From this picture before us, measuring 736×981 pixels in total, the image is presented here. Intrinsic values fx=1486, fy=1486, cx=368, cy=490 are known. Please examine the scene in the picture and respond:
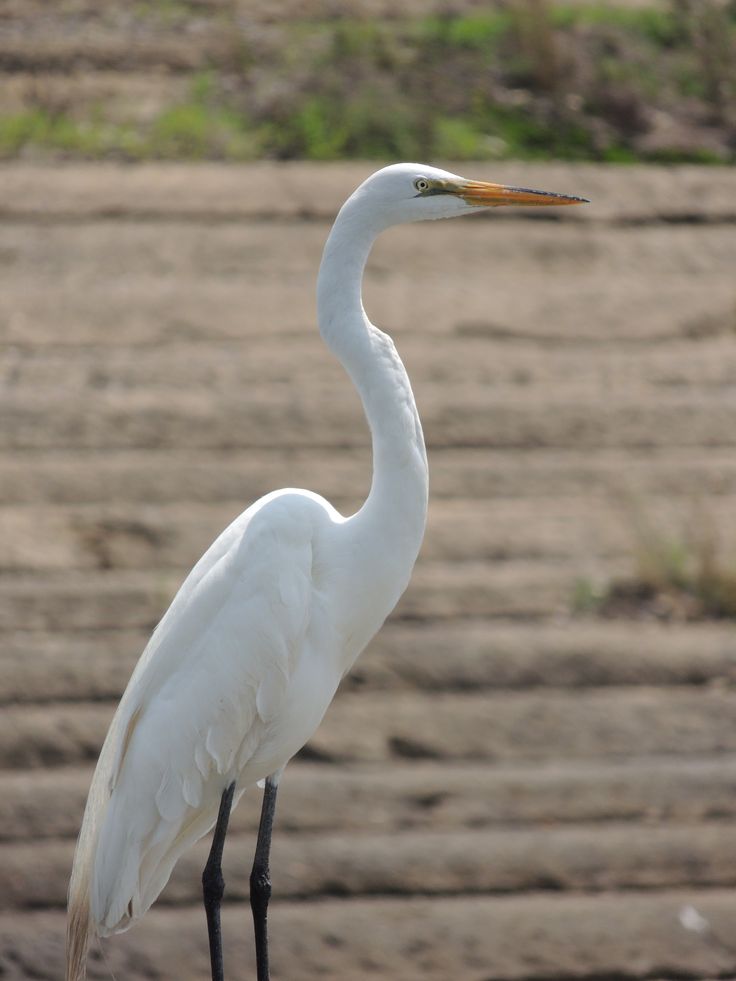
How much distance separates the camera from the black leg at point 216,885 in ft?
10.3

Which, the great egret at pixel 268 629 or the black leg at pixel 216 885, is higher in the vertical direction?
the great egret at pixel 268 629

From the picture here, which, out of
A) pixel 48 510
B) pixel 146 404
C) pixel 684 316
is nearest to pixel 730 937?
pixel 48 510

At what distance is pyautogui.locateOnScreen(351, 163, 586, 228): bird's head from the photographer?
9.62 ft

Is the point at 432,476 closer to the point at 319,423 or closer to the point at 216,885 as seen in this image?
the point at 319,423

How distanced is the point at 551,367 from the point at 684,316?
874 mm

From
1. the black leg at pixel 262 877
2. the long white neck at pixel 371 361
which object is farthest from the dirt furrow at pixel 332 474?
the long white neck at pixel 371 361

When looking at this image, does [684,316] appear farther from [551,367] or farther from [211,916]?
[211,916]

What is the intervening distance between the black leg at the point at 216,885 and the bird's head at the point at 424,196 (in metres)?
1.27

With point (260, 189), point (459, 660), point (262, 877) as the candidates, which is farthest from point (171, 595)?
point (260, 189)

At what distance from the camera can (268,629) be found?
3047 mm

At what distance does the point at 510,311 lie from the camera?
292 inches

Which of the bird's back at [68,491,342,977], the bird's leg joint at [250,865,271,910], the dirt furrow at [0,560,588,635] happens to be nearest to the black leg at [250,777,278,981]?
the bird's leg joint at [250,865,271,910]

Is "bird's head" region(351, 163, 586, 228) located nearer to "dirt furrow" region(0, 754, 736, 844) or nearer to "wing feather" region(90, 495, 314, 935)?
"wing feather" region(90, 495, 314, 935)

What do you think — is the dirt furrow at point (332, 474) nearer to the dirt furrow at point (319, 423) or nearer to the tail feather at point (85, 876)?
the dirt furrow at point (319, 423)
